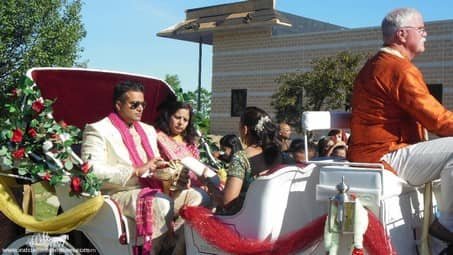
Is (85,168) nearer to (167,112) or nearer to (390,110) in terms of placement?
(167,112)

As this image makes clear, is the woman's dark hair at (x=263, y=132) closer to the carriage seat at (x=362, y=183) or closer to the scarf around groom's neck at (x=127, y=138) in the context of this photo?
the carriage seat at (x=362, y=183)

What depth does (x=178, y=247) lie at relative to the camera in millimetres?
4309

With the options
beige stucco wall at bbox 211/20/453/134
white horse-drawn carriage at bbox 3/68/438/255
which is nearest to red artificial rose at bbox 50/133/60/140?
white horse-drawn carriage at bbox 3/68/438/255

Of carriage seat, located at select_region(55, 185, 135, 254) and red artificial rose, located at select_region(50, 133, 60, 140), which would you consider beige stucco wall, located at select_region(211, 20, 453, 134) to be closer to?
carriage seat, located at select_region(55, 185, 135, 254)

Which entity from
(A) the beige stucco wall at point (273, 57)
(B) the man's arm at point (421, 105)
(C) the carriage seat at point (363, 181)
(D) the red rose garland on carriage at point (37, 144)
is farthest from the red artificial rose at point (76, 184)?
(A) the beige stucco wall at point (273, 57)

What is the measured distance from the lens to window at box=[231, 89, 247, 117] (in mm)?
34062

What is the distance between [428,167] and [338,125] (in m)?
0.85

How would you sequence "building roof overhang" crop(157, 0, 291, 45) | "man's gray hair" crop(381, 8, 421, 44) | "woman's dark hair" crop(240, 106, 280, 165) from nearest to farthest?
"man's gray hair" crop(381, 8, 421, 44) → "woman's dark hair" crop(240, 106, 280, 165) → "building roof overhang" crop(157, 0, 291, 45)

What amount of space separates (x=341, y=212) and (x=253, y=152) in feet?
3.34

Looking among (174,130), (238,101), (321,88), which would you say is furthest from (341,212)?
(238,101)

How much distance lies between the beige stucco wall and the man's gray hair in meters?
23.5

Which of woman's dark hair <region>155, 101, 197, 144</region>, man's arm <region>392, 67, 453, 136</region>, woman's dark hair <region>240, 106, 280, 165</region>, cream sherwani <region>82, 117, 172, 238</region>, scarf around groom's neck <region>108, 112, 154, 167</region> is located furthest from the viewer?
woman's dark hair <region>155, 101, 197, 144</region>

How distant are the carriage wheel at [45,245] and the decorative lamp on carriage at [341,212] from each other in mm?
2189

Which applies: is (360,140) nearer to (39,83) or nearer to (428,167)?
(428,167)
